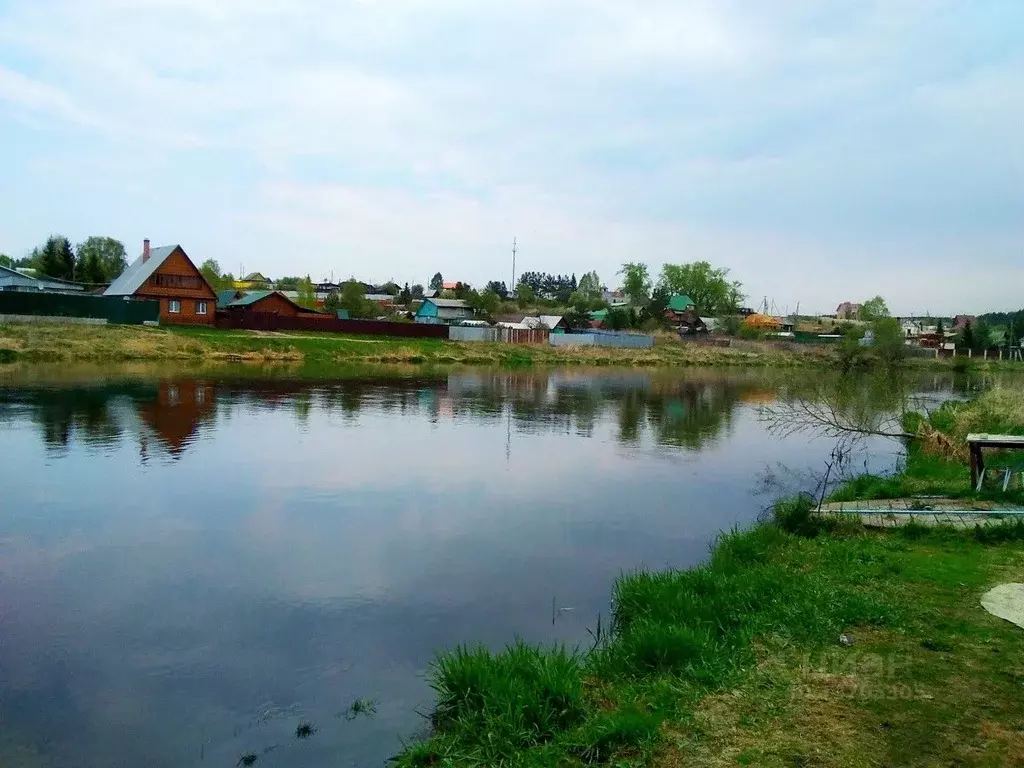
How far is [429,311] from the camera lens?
318ft

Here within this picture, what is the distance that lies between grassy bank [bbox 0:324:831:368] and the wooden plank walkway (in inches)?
1478

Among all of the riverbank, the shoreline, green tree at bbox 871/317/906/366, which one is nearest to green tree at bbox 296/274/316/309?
the shoreline

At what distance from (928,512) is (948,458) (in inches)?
330

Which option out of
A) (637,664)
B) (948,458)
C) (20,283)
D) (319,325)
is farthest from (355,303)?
(637,664)

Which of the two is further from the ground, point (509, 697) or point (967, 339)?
point (967, 339)

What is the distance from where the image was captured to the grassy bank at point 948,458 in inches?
Answer: 538

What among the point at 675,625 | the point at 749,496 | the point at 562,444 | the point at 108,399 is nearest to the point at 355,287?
the point at 108,399

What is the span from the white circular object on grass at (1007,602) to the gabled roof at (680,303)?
11118 cm

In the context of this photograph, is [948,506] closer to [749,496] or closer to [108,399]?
[749,496]

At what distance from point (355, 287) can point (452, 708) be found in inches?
3327

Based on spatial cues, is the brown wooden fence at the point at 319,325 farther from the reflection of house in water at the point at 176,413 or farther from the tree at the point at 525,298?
the tree at the point at 525,298

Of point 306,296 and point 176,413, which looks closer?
point 176,413

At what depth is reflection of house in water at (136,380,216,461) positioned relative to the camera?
60.8ft

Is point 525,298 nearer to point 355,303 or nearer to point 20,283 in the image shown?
point 355,303
